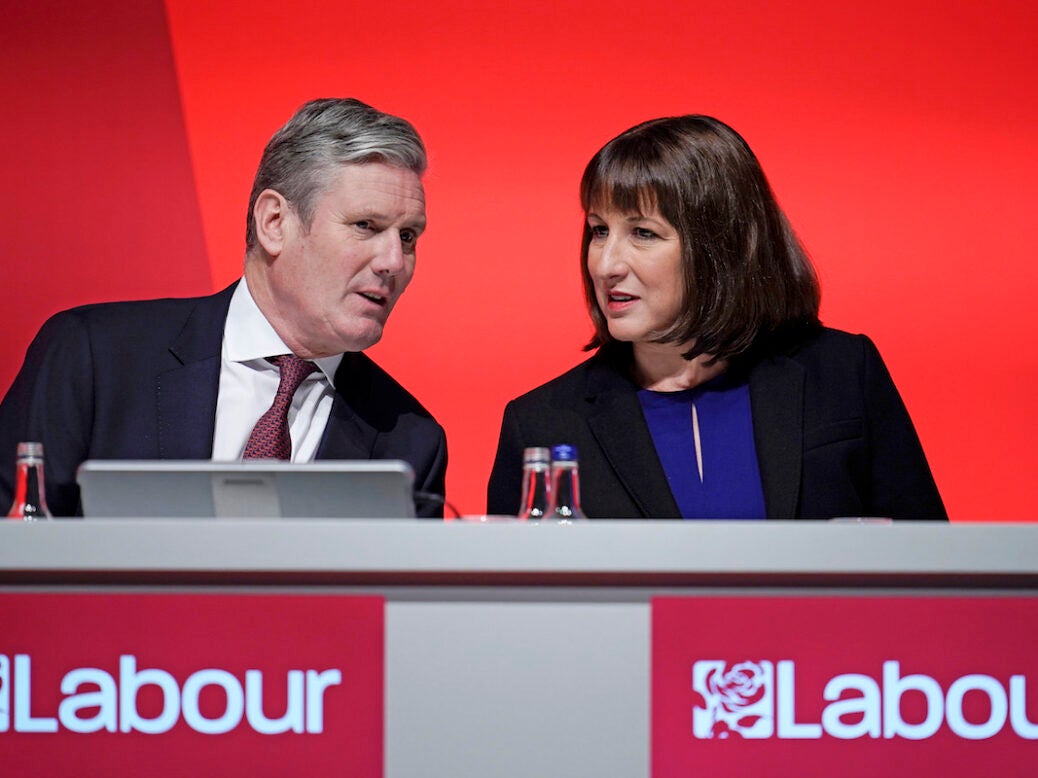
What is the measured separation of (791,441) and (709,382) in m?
0.20

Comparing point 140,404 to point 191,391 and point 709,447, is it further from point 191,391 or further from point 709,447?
point 709,447

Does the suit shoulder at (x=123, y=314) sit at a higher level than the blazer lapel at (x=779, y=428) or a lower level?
higher

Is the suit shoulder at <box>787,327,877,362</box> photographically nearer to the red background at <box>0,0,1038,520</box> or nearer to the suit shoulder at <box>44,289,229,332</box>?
the red background at <box>0,0,1038,520</box>

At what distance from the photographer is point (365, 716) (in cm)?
121

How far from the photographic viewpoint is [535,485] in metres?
1.59

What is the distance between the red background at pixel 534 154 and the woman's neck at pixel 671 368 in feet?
2.62

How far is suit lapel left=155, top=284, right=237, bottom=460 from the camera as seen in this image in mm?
2197

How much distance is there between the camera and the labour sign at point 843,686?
120 cm

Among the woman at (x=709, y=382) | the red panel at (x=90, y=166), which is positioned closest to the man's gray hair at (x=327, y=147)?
the woman at (x=709, y=382)

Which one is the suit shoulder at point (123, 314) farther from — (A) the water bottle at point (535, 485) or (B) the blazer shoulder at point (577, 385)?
(A) the water bottle at point (535, 485)

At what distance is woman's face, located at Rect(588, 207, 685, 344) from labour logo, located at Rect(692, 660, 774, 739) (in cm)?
113

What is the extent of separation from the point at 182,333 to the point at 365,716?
4.17ft

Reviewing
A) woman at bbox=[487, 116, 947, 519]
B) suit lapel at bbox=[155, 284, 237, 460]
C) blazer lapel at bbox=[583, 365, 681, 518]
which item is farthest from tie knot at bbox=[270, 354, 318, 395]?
blazer lapel at bbox=[583, 365, 681, 518]

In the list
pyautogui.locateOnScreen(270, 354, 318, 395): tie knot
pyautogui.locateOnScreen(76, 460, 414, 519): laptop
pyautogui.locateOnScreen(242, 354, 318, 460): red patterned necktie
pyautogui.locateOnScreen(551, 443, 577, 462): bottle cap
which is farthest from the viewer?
pyautogui.locateOnScreen(270, 354, 318, 395): tie knot
